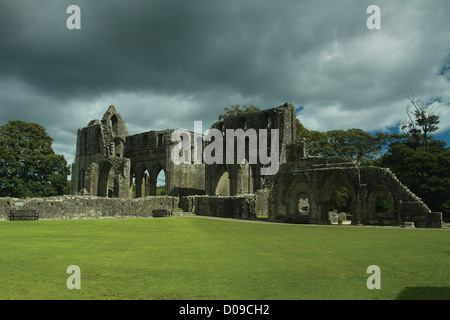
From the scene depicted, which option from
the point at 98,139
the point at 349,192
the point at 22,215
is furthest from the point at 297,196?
the point at 98,139

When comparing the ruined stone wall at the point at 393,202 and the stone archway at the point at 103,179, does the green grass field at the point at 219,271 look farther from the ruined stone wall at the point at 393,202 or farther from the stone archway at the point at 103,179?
the stone archway at the point at 103,179

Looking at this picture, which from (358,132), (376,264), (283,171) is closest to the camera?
(376,264)

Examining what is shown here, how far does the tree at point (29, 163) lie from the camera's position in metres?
40.6

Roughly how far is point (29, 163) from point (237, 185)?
2421 cm

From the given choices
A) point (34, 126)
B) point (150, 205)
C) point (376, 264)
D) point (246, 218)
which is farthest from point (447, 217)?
point (34, 126)

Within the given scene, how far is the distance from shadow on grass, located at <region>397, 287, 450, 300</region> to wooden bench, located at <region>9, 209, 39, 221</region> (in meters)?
21.9

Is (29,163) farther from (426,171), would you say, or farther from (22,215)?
(426,171)

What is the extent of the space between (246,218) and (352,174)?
9479mm

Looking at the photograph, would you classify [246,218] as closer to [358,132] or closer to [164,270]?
[164,270]

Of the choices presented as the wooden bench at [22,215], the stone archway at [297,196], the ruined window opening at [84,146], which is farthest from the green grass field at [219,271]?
the ruined window opening at [84,146]

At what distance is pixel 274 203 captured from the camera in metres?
29.2

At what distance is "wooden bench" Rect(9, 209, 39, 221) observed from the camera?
21.6 metres

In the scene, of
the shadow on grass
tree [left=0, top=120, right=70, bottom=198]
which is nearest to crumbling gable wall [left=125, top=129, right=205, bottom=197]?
tree [left=0, top=120, right=70, bottom=198]

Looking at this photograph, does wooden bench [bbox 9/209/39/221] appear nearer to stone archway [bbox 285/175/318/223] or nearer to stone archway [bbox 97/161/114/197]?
stone archway [bbox 285/175/318/223]
